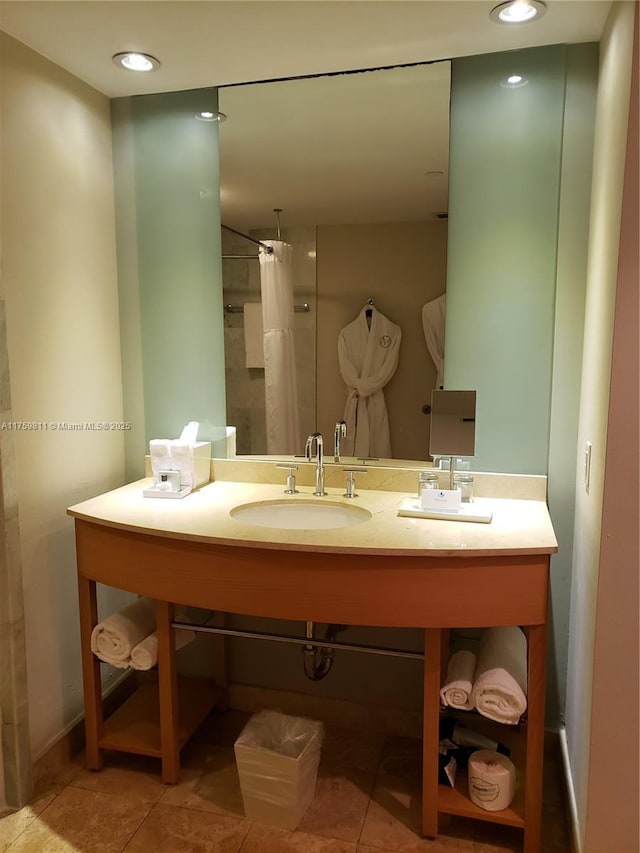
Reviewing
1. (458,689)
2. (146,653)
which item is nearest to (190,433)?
(146,653)

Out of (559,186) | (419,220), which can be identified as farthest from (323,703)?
(559,186)

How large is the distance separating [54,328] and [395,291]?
109 cm

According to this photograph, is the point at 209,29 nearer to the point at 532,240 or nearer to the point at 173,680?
the point at 532,240

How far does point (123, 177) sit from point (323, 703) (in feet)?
6.69

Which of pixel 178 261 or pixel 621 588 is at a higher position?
pixel 178 261

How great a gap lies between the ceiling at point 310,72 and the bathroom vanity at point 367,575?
104 cm

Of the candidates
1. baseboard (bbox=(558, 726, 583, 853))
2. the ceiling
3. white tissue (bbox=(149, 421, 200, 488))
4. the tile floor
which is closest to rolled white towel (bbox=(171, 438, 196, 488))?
white tissue (bbox=(149, 421, 200, 488))

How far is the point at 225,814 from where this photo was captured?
194 centimetres

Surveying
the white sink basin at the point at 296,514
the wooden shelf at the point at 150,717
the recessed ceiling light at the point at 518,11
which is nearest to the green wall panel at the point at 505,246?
the recessed ceiling light at the point at 518,11

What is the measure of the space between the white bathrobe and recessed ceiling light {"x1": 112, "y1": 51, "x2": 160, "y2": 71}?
981 mm

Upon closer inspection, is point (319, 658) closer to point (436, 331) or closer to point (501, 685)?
point (501, 685)

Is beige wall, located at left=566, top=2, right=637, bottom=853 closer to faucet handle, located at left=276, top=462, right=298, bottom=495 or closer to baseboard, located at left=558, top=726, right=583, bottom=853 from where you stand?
baseboard, located at left=558, top=726, right=583, bottom=853

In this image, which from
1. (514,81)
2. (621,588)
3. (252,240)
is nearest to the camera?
(621,588)

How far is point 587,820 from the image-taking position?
1.57m
